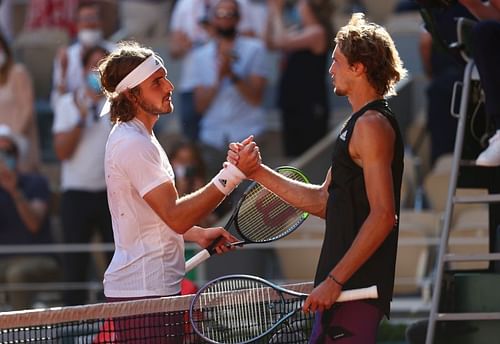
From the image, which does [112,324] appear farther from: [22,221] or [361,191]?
[22,221]

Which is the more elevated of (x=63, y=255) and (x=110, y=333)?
(x=110, y=333)

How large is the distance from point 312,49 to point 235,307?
622 centimetres

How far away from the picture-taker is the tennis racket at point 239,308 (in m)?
5.20

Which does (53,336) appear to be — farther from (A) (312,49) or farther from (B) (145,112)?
(A) (312,49)

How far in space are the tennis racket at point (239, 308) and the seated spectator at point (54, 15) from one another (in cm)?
835

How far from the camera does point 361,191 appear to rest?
203 inches

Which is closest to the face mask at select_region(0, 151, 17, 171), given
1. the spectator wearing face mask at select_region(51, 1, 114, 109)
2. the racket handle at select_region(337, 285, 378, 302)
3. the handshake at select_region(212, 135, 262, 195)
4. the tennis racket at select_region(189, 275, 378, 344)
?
the spectator wearing face mask at select_region(51, 1, 114, 109)

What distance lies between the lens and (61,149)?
423 inches

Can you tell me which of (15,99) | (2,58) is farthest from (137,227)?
(2,58)

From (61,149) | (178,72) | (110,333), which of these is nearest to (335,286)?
(110,333)

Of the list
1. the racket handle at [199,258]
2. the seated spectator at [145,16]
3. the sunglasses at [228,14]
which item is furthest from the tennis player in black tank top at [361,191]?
the seated spectator at [145,16]

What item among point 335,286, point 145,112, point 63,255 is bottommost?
point 63,255

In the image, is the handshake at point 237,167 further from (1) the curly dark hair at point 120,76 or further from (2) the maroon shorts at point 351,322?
(2) the maroon shorts at point 351,322

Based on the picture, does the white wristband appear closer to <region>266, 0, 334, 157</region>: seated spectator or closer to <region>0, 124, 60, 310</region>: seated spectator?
<region>0, 124, 60, 310</region>: seated spectator
